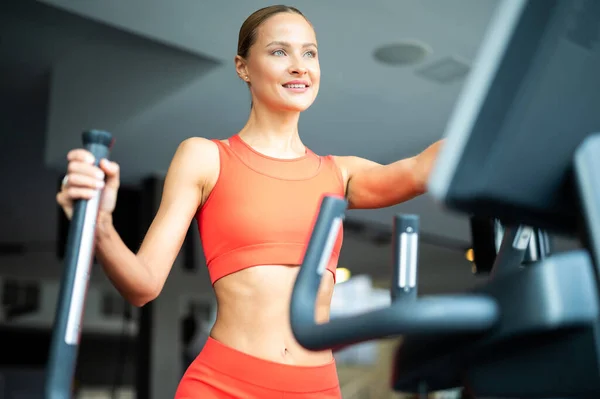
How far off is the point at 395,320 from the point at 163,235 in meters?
0.66

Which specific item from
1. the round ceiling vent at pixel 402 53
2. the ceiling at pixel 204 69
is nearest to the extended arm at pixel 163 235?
the ceiling at pixel 204 69

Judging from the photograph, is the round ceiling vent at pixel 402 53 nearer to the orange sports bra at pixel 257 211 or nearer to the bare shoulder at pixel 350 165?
the bare shoulder at pixel 350 165

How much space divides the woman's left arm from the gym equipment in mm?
577

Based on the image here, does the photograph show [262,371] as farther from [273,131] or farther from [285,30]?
[285,30]

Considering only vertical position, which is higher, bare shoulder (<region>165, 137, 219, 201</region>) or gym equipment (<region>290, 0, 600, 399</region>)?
bare shoulder (<region>165, 137, 219, 201</region>)

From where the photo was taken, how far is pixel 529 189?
0.60 m

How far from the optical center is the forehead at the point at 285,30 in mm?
1326

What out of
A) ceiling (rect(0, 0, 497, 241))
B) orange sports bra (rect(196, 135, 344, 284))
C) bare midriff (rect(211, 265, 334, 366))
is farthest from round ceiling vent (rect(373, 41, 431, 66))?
bare midriff (rect(211, 265, 334, 366))

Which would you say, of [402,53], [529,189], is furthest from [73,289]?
[402,53]

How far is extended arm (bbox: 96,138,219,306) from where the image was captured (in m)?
0.97

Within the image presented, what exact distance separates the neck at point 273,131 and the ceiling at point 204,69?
178 cm

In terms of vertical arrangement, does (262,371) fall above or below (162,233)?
below

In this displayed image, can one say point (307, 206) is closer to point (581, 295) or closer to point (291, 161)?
point (291, 161)

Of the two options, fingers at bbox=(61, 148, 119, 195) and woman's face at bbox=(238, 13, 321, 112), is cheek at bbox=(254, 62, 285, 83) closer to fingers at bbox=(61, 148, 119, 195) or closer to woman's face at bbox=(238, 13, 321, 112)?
woman's face at bbox=(238, 13, 321, 112)
